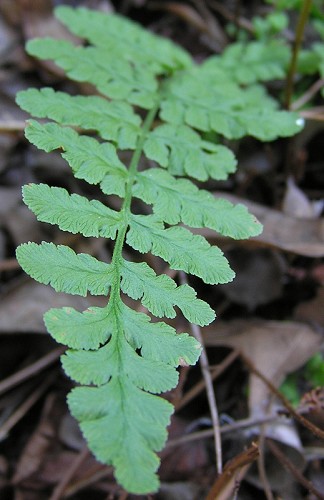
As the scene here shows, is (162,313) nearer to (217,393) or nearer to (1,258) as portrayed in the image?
(217,393)

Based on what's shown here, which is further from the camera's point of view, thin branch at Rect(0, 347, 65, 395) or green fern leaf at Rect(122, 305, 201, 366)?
thin branch at Rect(0, 347, 65, 395)

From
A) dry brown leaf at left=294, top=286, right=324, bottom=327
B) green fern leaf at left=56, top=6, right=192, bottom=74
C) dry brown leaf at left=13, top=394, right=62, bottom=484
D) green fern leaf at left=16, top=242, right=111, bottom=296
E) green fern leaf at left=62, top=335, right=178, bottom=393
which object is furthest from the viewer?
green fern leaf at left=56, top=6, right=192, bottom=74

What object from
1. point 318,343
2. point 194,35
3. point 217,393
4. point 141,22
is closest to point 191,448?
point 217,393

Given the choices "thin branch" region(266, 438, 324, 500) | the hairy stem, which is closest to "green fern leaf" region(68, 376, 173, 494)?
"thin branch" region(266, 438, 324, 500)

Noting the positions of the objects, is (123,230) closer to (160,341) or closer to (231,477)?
(160,341)

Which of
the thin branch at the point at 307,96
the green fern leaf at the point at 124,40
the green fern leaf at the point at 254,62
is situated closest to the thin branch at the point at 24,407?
the green fern leaf at the point at 124,40

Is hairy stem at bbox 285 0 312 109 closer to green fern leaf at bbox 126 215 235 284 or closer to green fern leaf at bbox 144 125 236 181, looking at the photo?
green fern leaf at bbox 144 125 236 181

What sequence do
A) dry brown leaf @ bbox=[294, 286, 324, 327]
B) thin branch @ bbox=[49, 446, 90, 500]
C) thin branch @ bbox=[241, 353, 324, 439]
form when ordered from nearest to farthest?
thin branch @ bbox=[241, 353, 324, 439]
thin branch @ bbox=[49, 446, 90, 500]
dry brown leaf @ bbox=[294, 286, 324, 327]

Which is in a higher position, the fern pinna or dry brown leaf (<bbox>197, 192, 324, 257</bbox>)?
the fern pinna

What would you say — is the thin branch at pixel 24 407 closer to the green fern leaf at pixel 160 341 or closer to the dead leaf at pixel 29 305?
the dead leaf at pixel 29 305
